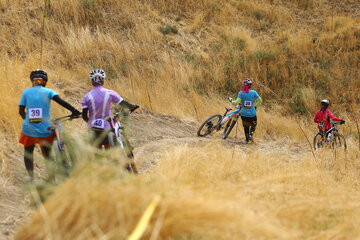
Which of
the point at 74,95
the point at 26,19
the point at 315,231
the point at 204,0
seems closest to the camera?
the point at 315,231

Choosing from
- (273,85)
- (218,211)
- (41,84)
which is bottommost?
(273,85)

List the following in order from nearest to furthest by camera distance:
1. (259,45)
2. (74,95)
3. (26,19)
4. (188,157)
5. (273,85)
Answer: (188,157) → (74,95) → (26,19) → (273,85) → (259,45)

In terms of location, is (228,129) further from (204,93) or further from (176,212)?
(176,212)

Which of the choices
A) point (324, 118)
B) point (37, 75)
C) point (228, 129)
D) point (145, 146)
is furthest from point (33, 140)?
point (324, 118)

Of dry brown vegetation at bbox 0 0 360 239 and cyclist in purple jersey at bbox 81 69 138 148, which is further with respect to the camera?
cyclist in purple jersey at bbox 81 69 138 148

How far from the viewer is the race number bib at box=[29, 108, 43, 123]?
5.33 metres

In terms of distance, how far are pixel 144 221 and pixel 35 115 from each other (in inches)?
123

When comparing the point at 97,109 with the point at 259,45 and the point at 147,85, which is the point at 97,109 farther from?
the point at 259,45

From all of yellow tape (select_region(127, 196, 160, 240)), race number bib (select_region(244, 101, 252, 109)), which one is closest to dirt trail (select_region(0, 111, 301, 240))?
yellow tape (select_region(127, 196, 160, 240))

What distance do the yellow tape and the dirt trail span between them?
84 cm

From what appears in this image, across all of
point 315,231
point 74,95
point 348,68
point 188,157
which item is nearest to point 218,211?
point 315,231

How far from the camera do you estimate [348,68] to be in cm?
1950

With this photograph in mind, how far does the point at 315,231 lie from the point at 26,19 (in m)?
17.3

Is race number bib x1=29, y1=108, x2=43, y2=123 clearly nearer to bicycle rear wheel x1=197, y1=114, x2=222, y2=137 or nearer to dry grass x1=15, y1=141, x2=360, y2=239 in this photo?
dry grass x1=15, y1=141, x2=360, y2=239
